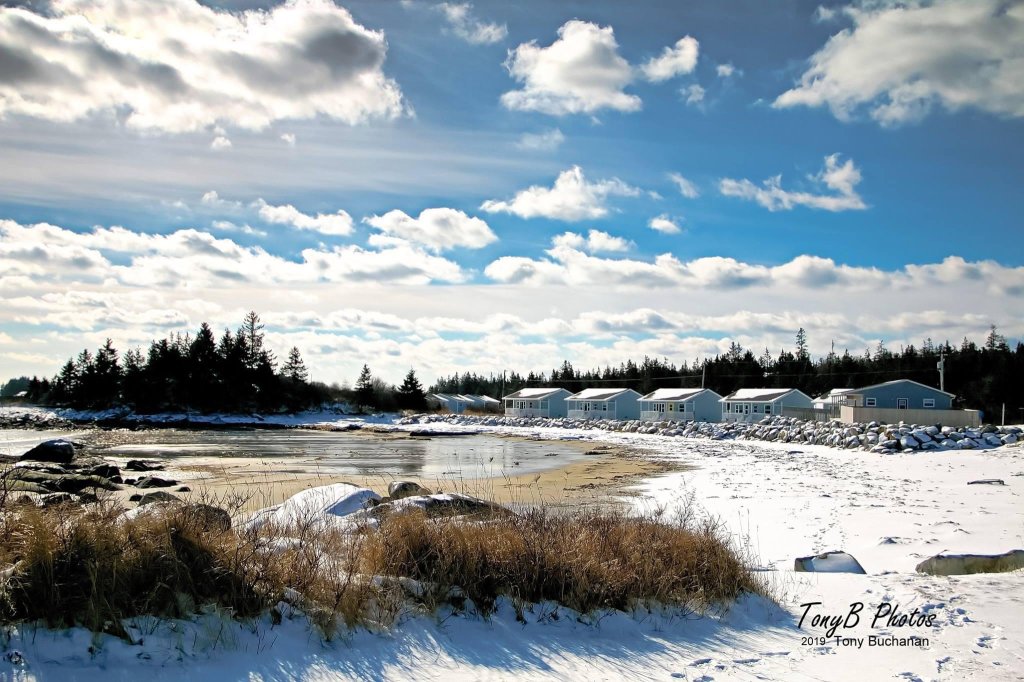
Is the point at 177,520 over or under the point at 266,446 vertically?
over

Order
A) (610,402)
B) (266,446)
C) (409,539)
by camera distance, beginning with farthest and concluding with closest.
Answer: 1. (610,402)
2. (266,446)
3. (409,539)

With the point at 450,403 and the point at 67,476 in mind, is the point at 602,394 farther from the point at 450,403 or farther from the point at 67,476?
the point at 67,476

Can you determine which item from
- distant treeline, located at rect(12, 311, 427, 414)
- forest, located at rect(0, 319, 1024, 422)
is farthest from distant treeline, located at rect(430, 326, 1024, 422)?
distant treeline, located at rect(12, 311, 427, 414)

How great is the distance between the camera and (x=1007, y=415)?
67.7 metres

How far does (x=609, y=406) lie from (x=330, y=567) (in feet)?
235

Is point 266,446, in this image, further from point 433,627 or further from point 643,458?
point 433,627

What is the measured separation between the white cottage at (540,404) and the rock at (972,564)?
7501cm

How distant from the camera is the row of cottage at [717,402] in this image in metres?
52.1

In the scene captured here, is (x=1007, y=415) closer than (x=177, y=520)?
No

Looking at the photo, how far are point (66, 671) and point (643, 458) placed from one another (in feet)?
100

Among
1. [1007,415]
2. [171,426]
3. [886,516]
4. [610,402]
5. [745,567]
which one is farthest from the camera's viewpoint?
[610,402]

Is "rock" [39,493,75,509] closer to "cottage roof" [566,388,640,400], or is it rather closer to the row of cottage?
the row of cottage

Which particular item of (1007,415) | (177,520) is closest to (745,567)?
(177,520)

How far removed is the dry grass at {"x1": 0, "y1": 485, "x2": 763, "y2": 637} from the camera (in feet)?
17.2
